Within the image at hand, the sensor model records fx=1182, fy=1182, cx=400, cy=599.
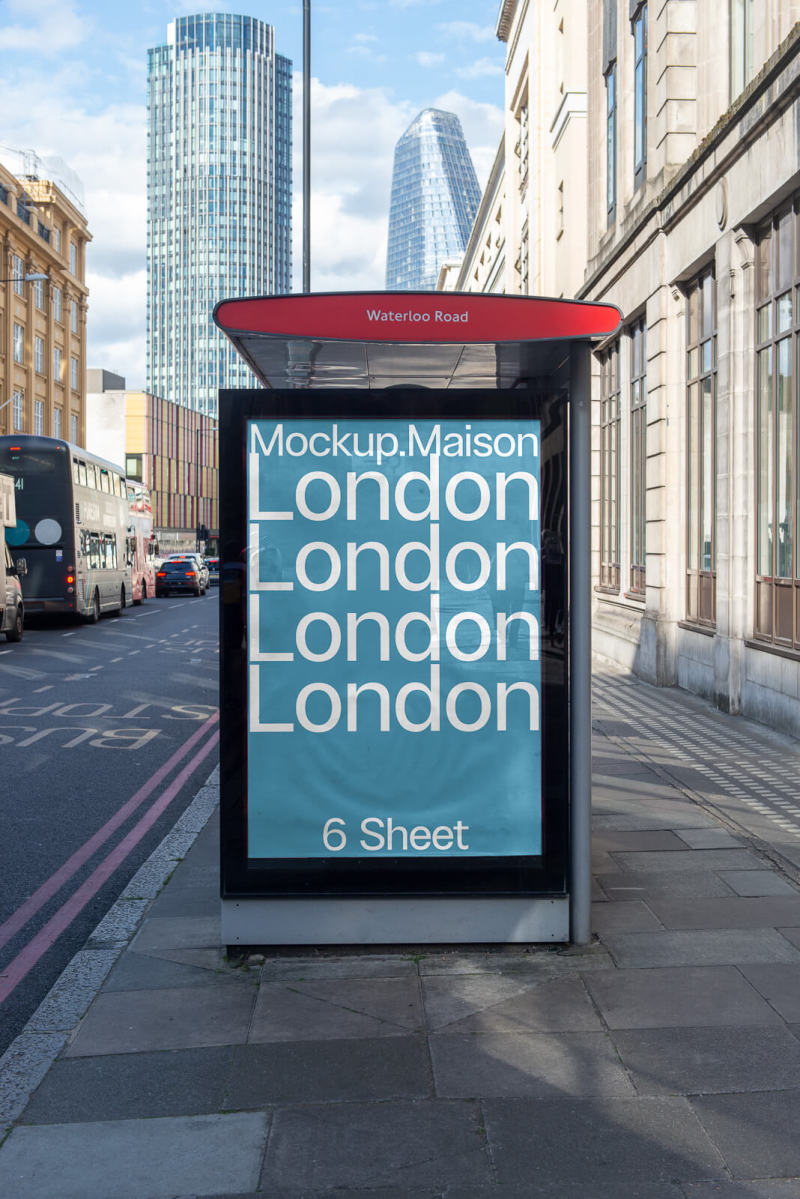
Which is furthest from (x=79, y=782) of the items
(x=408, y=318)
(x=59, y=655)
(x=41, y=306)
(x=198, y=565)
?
(x=41, y=306)

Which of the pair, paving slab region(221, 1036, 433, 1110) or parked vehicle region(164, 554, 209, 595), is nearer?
paving slab region(221, 1036, 433, 1110)

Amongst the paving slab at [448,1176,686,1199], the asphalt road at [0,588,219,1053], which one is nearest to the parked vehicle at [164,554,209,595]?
the asphalt road at [0,588,219,1053]

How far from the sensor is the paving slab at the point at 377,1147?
311 cm

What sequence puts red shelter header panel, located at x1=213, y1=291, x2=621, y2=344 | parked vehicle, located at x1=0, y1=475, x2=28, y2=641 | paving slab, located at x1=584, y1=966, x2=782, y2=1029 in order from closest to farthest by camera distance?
paving slab, located at x1=584, y1=966, x2=782, y2=1029, red shelter header panel, located at x1=213, y1=291, x2=621, y2=344, parked vehicle, located at x1=0, y1=475, x2=28, y2=641

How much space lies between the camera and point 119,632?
26.9 meters

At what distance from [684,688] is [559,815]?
10289 mm

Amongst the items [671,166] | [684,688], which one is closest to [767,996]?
[684,688]

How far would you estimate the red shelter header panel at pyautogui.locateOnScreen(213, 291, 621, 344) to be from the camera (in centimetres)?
458

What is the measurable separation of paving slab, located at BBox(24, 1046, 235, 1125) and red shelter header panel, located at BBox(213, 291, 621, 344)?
265cm


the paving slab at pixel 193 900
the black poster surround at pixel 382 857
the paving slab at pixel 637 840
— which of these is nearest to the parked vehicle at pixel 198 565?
the paving slab at pixel 637 840

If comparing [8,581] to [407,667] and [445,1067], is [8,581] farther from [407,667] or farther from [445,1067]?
[445,1067]

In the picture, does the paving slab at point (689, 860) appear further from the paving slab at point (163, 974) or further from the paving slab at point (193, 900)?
the paving slab at point (163, 974)

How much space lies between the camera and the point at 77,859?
6895mm

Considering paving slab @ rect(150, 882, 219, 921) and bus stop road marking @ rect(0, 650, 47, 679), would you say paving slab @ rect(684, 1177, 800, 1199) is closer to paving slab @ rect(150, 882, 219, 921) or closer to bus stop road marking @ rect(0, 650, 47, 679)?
paving slab @ rect(150, 882, 219, 921)
